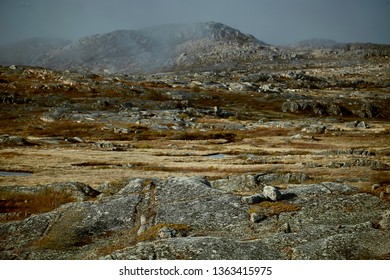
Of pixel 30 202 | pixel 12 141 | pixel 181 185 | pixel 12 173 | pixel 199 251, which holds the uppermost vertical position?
pixel 199 251

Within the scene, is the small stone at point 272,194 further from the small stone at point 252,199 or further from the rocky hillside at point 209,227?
the small stone at point 252,199

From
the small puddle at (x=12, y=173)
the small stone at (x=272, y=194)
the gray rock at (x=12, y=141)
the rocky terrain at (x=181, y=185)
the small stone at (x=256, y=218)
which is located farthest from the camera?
the gray rock at (x=12, y=141)

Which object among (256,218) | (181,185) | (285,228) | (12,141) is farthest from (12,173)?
(285,228)

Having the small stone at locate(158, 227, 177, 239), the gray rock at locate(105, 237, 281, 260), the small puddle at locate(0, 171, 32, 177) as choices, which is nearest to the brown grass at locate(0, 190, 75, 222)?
the small stone at locate(158, 227, 177, 239)

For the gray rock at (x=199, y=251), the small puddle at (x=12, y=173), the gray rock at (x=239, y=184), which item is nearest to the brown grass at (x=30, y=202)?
the small puddle at (x=12, y=173)

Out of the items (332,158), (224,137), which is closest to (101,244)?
(332,158)

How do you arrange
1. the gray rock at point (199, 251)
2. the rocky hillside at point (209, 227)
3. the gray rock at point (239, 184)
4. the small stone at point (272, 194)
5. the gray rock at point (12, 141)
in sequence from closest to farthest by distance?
the gray rock at point (199, 251) → the rocky hillside at point (209, 227) → the small stone at point (272, 194) → the gray rock at point (239, 184) → the gray rock at point (12, 141)

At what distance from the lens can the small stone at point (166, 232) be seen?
844 inches

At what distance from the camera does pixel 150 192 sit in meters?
31.4

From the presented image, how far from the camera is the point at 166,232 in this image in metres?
21.8

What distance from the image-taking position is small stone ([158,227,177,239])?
21438 millimetres

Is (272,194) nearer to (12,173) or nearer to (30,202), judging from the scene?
(30,202)

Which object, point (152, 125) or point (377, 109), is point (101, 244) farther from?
point (377, 109)

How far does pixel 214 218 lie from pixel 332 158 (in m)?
32.7
